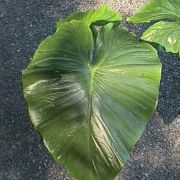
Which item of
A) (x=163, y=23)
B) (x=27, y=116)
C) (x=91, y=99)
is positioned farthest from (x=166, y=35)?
(x=27, y=116)

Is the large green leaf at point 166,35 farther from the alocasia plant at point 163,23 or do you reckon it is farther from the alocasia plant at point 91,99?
the alocasia plant at point 91,99

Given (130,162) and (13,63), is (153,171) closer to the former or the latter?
(130,162)

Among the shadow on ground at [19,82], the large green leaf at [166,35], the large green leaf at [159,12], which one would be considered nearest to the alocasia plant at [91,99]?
the large green leaf at [166,35]

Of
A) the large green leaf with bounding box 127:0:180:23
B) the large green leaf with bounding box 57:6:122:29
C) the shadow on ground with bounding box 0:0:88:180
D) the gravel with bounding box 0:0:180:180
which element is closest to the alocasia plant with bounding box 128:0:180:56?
the large green leaf with bounding box 127:0:180:23

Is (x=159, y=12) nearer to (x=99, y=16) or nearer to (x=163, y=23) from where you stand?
(x=163, y=23)

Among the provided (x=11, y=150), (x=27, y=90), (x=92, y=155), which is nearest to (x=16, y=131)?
(x=11, y=150)

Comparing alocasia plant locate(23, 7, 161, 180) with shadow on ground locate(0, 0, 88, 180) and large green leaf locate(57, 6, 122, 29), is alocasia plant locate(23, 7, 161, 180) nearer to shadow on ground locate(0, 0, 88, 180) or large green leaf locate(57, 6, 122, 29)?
large green leaf locate(57, 6, 122, 29)
